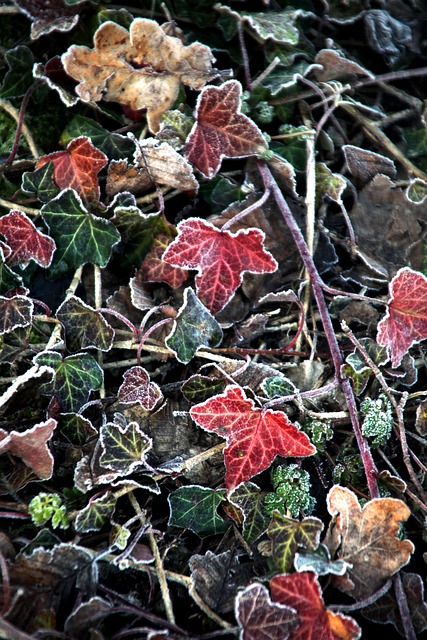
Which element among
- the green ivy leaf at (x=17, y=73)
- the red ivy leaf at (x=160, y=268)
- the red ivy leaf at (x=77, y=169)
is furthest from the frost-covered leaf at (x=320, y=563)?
the green ivy leaf at (x=17, y=73)

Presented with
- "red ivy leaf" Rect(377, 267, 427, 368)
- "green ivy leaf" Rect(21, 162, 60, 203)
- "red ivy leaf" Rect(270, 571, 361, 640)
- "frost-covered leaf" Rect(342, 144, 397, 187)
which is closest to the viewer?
"red ivy leaf" Rect(270, 571, 361, 640)

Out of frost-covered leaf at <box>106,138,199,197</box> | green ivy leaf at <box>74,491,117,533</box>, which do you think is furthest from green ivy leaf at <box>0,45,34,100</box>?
green ivy leaf at <box>74,491,117,533</box>

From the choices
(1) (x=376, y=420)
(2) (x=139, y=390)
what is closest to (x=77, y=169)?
(2) (x=139, y=390)

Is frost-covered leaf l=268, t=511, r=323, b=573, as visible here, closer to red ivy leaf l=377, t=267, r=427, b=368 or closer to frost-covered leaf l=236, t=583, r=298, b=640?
frost-covered leaf l=236, t=583, r=298, b=640

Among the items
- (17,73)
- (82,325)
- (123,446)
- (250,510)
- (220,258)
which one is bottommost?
(250,510)

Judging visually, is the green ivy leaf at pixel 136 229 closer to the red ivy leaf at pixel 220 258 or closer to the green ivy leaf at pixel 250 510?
the red ivy leaf at pixel 220 258

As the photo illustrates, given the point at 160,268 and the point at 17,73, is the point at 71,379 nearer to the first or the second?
the point at 160,268

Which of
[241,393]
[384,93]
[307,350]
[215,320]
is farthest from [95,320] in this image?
[384,93]
